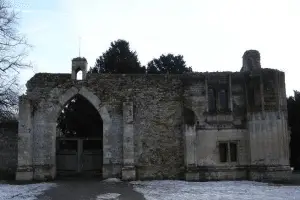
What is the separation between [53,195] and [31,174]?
4.97m

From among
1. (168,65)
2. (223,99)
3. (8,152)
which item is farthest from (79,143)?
(168,65)

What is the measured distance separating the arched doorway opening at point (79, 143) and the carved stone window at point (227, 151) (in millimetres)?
5989

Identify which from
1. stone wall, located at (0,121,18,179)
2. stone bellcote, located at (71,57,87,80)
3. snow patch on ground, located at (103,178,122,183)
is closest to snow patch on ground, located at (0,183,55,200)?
snow patch on ground, located at (103,178,122,183)

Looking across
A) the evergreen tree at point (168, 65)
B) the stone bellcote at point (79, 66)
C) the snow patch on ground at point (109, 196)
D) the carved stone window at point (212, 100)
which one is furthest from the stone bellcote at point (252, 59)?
the evergreen tree at point (168, 65)

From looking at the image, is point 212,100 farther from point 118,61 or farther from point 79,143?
point 118,61

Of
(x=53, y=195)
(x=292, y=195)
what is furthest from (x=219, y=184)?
(x=53, y=195)

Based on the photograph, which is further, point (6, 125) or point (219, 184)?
point (6, 125)

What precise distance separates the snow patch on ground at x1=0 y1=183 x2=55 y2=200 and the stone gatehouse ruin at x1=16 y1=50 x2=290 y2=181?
2.10 metres

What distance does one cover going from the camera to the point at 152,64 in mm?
31312

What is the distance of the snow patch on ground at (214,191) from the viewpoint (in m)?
12.2

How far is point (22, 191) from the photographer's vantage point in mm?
13797

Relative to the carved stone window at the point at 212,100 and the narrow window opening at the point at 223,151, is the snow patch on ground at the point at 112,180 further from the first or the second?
the carved stone window at the point at 212,100

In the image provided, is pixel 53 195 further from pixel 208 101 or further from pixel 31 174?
pixel 208 101

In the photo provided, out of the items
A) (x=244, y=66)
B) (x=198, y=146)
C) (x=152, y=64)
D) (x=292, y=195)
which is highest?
(x=152, y=64)
